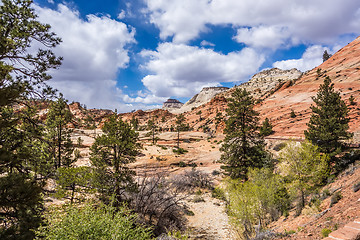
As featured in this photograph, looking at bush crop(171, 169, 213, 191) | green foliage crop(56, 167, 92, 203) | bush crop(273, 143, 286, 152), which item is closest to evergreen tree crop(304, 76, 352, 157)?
bush crop(273, 143, 286, 152)

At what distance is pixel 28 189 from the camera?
18.1 feet

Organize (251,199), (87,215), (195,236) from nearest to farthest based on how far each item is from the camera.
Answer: (87,215), (251,199), (195,236)

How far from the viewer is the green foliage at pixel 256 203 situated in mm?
11633

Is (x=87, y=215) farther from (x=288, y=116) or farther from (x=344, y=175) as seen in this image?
(x=288, y=116)

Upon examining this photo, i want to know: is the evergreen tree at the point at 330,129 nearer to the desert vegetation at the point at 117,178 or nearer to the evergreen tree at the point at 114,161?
the desert vegetation at the point at 117,178

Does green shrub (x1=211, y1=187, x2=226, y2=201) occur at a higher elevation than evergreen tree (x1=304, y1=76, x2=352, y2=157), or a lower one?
lower

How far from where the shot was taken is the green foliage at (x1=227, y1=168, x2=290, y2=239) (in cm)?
1163

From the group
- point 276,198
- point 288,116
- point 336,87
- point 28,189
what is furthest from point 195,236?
point 336,87

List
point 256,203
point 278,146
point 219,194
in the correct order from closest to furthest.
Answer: point 256,203, point 219,194, point 278,146

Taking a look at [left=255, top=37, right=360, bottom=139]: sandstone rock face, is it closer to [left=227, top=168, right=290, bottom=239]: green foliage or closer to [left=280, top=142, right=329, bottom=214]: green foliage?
[left=280, top=142, right=329, bottom=214]: green foliage

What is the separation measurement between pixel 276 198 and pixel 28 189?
16.0 m

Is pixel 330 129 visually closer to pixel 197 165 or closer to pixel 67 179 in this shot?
pixel 67 179

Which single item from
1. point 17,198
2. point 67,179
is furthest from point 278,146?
point 17,198

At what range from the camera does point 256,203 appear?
12820 mm
